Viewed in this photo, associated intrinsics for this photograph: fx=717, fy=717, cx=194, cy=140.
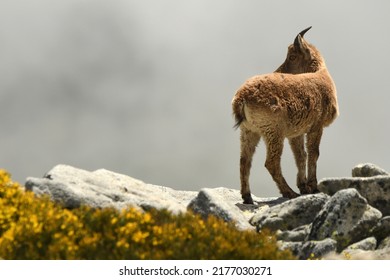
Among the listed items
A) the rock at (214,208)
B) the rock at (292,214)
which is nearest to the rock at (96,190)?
the rock at (214,208)

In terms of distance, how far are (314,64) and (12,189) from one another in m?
10.9

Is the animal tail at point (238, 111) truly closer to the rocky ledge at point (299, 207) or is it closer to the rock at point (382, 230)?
the rocky ledge at point (299, 207)

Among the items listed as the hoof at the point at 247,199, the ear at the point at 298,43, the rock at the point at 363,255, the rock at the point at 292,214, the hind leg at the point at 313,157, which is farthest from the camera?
the ear at the point at 298,43

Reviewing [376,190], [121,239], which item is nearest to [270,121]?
[376,190]

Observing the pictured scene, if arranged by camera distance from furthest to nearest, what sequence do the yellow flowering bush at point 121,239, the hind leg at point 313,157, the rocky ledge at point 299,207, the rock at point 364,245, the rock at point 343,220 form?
the hind leg at point 313,157
the rock at point 343,220
the rock at point 364,245
the rocky ledge at point 299,207
the yellow flowering bush at point 121,239

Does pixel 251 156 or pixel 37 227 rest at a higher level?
pixel 251 156

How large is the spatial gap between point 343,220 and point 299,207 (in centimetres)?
138

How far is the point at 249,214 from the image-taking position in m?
16.6

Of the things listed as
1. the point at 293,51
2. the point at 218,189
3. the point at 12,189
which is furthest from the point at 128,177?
the point at 293,51

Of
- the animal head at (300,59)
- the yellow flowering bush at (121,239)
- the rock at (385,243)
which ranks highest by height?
the animal head at (300,59)

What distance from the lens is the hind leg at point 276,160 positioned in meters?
17.3

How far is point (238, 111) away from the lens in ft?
57.0
